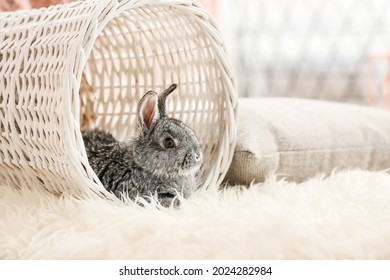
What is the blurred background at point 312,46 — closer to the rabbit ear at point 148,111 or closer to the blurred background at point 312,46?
the blurred background at point 312,46

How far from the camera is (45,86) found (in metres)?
1.21

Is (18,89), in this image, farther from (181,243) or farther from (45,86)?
(181,243)

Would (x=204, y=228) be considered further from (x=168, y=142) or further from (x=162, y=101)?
(x=162, y=101)

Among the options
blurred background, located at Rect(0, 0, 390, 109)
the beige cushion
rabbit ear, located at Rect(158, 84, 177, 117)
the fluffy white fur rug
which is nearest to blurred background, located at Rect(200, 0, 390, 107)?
blurred background, located at Rect(0, 0, 390, 109)

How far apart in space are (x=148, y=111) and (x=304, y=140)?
504 mm

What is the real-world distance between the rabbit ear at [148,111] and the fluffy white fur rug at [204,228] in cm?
22

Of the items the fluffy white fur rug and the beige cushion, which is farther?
the beige cushion

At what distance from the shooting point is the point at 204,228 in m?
1.03

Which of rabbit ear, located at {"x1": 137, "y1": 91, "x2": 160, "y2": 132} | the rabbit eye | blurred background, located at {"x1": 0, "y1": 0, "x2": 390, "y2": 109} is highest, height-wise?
rabbit ear, located at {"x1": 137, "y1": 91, "x2": 160, "y2": 132}

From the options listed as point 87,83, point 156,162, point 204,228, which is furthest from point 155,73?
point 204,228

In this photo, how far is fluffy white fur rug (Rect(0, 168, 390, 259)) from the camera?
3.16 feet

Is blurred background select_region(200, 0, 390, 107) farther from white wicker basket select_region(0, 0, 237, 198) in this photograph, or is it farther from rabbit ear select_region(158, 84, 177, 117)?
rabbit ear select_region(158, 84, 177, 117)

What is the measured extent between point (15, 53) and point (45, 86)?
19 centimetres

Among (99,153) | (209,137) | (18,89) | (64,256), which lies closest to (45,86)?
(18,89)
